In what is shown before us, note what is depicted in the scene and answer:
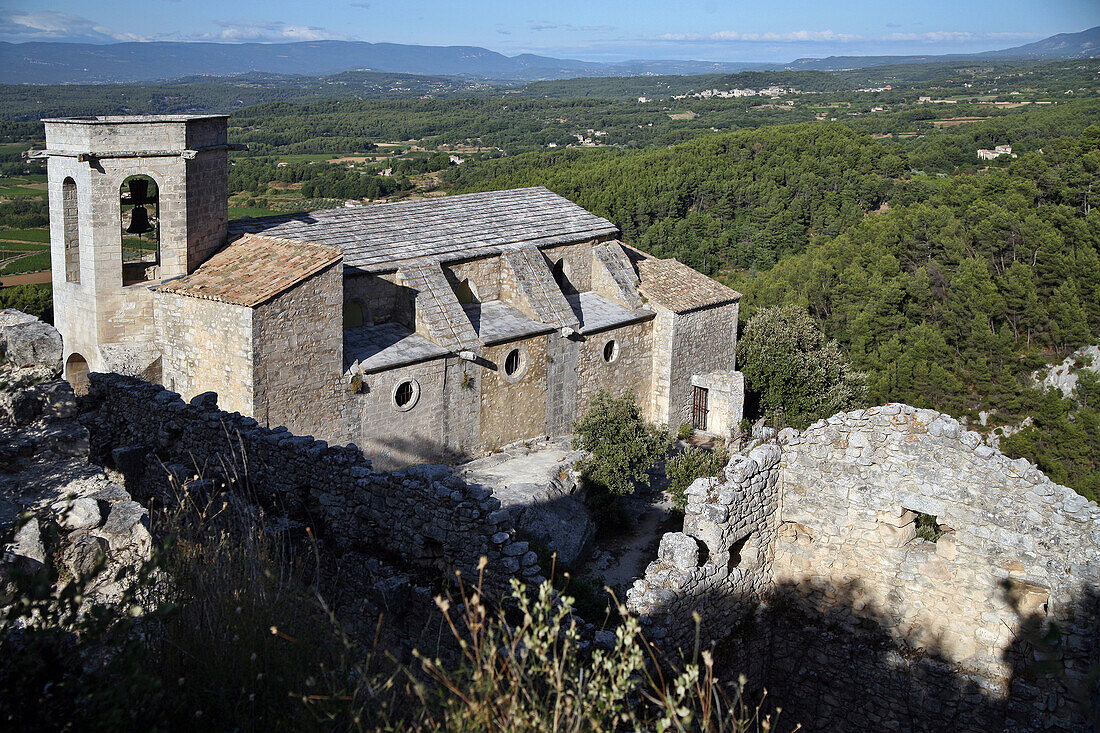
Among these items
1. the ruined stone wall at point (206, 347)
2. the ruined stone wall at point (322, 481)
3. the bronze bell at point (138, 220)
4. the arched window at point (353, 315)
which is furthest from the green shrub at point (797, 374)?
the ruined stone wall at point (322, 481)

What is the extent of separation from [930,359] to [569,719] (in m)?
20.4

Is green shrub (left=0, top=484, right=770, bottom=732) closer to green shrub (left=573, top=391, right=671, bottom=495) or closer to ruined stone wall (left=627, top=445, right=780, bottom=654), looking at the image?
ruined stone wall (left=627, top=445, right=780, bottom=654)

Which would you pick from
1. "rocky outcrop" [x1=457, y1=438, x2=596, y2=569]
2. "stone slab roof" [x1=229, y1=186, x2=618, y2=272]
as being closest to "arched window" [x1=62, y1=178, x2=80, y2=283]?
"stone slab roof" [x1=229, y1=186, x2=618, y2=272]

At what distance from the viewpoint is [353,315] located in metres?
17.4

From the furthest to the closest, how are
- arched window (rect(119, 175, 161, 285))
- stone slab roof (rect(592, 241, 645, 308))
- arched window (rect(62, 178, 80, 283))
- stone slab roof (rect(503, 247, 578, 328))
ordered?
stone slab roof (rect(592, 241, 645, 308))
stone slab roof (rect(503, 247, 578, 328))
arched window (rect(119, 175, 161, 285))
arched window (rect(62, 178, 80, 283))

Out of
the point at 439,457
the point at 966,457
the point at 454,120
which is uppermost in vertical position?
the point at 454,120

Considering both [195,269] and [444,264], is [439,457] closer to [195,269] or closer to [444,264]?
[444,264]

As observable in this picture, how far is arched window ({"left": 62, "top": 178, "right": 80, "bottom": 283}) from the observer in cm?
1502

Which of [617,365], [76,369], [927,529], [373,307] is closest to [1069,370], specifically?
[617,365]

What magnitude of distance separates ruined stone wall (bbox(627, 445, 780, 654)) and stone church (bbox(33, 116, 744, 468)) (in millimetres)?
8467

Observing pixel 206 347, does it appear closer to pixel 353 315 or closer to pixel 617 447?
pixel 353 315

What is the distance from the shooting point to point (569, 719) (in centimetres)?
398

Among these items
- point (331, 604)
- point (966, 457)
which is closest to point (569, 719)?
point (331, 604)

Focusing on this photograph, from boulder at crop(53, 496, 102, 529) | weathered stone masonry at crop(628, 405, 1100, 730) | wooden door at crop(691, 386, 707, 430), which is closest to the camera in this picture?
boulder at crop(53, 496, 102, 529)
